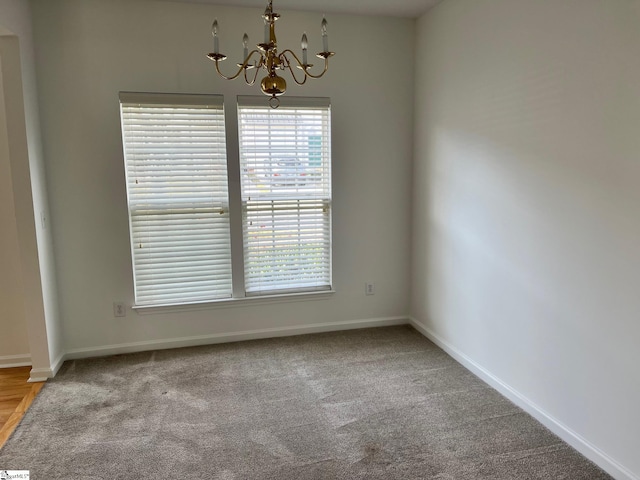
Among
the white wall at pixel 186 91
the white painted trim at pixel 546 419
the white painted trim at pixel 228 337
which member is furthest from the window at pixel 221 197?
the white painted trim at pixel 546 419

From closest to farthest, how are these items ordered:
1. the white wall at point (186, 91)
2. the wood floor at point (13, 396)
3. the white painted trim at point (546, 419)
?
the white painted trim at point (546, 419), the wood floor at point (13, 396), the white wall at point (186, 91)

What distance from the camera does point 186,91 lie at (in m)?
3.35

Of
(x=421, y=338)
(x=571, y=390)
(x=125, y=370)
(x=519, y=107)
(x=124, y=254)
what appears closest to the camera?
(x=571, y=390)

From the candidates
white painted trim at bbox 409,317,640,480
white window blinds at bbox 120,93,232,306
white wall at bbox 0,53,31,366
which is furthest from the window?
white painted trim at bbox 409,317,640,480

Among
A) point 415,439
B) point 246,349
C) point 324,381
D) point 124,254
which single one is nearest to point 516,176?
point 415,439

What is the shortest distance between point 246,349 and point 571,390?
235cm

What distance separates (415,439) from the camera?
92.3 inches

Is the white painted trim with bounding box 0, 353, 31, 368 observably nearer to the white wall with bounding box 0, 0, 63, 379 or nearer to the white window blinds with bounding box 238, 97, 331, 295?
the white wall with bounding box 0, 0, 63, 379

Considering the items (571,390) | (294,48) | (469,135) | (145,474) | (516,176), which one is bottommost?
(145,474)

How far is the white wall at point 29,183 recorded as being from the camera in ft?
9.18

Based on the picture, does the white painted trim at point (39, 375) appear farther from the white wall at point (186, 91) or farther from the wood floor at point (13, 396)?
the white wall at point (186, 91)

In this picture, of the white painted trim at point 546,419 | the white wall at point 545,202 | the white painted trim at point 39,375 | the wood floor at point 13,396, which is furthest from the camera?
the white painted trim at point 39,375

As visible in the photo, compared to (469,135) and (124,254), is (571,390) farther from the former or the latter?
(124,254)

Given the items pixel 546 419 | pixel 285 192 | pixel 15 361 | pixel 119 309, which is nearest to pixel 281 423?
pixel 546 419
